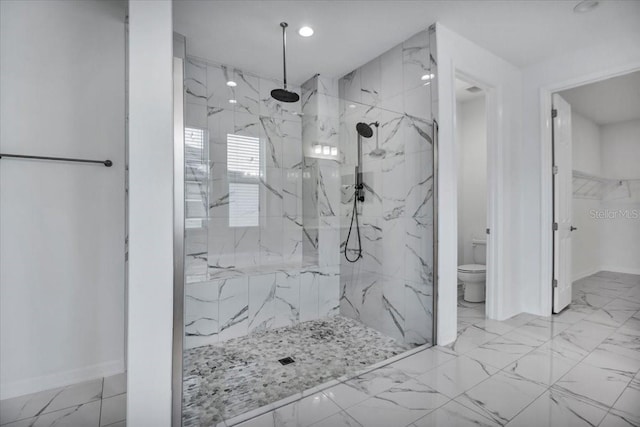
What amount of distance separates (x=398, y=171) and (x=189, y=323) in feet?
6.25

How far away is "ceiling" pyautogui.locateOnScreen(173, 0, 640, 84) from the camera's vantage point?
7.20 feet

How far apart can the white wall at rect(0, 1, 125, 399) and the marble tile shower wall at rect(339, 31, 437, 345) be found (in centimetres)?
166

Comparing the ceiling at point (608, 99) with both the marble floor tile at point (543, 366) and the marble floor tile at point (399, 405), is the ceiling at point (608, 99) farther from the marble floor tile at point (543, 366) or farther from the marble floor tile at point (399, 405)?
the marble floor tile at point (399, 405)

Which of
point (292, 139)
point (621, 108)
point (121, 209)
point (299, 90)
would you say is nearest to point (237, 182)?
point (292, 139)

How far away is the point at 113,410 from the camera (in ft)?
5.40

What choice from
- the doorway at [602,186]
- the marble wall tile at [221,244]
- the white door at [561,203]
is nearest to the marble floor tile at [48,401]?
the marble wall tile at [221,244]

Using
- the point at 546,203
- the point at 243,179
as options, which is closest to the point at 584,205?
the point at 546,203

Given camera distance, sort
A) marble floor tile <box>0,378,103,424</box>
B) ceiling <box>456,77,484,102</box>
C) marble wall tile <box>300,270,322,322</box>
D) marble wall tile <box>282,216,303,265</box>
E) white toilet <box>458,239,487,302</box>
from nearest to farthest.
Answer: marble floor tile <box>0,378,103,424</box>
marble wall tile <box>282,216,303,265</box>
marble wall tile <box>300,270,322,322</box>
white toilet <box>458,239,487,302</box>
ceiling <box>456,77,484,102</box>

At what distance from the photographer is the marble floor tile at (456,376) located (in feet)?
6.00

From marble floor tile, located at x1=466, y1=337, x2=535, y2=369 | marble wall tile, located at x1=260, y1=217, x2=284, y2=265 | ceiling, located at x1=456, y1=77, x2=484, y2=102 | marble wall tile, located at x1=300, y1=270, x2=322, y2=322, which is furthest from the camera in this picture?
ceiling, located at x1=456, y1=77, x2=484, y2=102

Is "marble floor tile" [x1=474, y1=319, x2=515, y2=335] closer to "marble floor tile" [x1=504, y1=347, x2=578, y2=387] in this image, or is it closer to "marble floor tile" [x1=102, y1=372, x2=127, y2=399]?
"marble floor tile" [x1=504, y1=347, x2=578, y2=387]

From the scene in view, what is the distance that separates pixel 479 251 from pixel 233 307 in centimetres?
320

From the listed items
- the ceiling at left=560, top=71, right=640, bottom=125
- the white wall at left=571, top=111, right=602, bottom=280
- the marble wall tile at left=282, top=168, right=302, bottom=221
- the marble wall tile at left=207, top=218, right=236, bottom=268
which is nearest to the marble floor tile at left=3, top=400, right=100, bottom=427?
the marble wall tile at left=207, top=218, right=236, bottom=268

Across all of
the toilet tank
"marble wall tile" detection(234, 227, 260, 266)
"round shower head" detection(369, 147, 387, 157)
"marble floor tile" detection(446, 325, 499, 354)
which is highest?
"round shower head" detection(369, 147, 387, 157)
